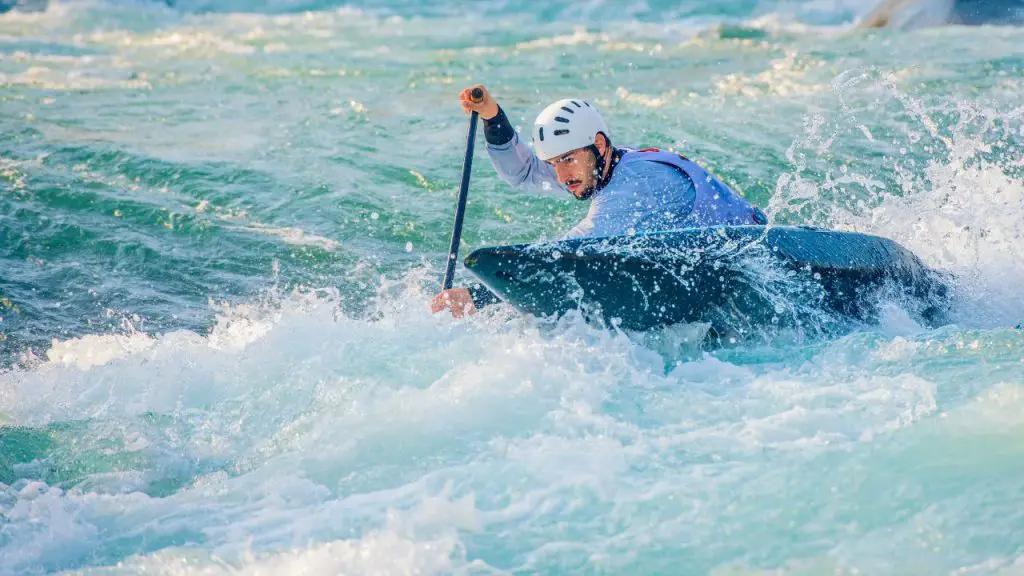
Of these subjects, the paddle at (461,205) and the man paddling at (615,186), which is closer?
the man paddling at (615,186)

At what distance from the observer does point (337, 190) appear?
10.2m

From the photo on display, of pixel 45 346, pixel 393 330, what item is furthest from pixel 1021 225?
pixel 45 346

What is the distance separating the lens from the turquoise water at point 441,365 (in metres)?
4.51

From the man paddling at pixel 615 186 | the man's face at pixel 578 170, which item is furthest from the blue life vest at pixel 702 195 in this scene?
the man's face at pixel 578 170

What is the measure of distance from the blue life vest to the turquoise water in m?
0.76

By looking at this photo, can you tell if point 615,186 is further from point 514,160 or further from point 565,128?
point 514,160

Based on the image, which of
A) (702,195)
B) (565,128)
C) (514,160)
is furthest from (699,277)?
(514,160)

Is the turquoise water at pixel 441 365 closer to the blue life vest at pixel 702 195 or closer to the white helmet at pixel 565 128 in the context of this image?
the blue life vest at pixel 702 195

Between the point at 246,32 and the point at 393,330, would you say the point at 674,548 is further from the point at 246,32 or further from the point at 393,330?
the point at 246,32

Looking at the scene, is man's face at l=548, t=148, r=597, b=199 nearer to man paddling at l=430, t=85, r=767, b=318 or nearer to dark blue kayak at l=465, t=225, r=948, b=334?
man paddling at l=430, t=85, r=767, b=318

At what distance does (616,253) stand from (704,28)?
51.7ft

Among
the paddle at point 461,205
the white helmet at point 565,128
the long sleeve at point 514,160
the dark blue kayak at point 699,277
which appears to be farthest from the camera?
the long sleeve at point 514,160

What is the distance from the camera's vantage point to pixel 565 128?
6148 millimetres

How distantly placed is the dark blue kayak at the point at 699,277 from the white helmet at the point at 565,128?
2.39 feet
